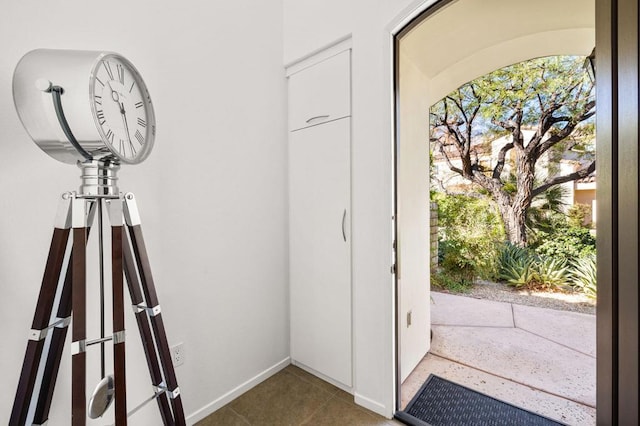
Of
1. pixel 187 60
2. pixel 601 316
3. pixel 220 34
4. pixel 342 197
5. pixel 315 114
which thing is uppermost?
pixel 220 34

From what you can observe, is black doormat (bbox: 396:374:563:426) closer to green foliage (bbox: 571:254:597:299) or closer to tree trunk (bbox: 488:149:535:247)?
green foliage (bbox: 571:254:597:299)

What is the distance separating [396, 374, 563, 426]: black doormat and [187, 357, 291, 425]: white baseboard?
88cm

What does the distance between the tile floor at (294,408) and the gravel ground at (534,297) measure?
1.62 meters

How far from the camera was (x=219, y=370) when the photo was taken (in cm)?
175

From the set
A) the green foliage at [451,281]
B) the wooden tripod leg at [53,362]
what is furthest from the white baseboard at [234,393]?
the green foliage at [451,281]

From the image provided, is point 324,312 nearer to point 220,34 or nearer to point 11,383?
point 11,383

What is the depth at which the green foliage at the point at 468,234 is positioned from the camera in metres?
2.49

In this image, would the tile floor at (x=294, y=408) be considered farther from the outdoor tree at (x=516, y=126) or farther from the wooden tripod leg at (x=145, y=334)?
the outdoor tree at (x=516, y=126)

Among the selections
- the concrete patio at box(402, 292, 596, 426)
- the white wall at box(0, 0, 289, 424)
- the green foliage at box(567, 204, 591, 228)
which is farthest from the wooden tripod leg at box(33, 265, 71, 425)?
the green foliage at box(567, 204, 591, 228)

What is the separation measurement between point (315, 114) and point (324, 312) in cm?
135

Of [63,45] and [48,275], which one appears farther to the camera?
[63,45]

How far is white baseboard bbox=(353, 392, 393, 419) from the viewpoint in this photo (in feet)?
5.35

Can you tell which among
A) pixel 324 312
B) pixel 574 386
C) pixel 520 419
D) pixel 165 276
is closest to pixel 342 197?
pixel 324 312

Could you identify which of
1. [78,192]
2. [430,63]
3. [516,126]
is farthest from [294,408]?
[516,126]
